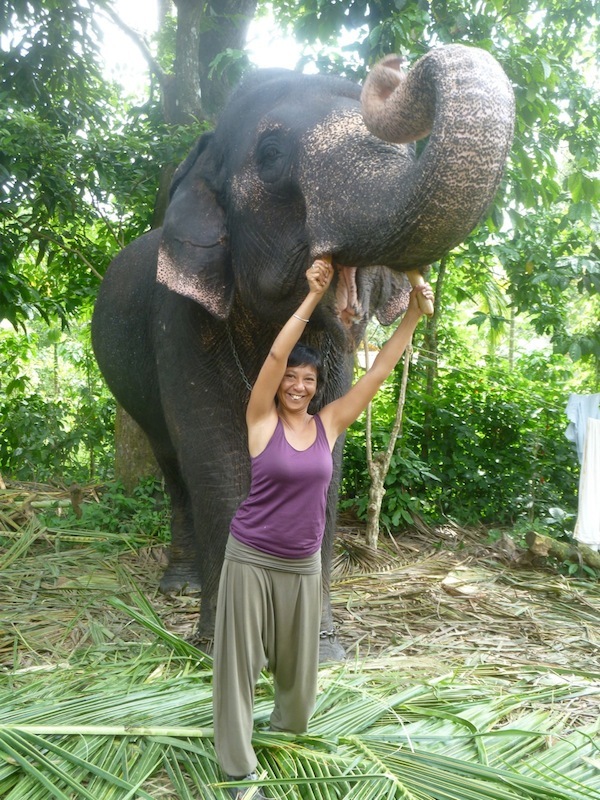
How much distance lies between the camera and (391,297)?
3.58 m

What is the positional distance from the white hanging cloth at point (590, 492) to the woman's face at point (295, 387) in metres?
3.45

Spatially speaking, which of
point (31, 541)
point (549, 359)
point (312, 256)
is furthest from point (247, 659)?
point (549, 359)

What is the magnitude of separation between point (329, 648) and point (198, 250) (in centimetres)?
170

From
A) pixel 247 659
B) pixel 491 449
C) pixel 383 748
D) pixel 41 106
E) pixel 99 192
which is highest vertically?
pixel 41 106

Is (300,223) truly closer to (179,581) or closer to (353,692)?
(353,692)

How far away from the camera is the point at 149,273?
4.58 meters

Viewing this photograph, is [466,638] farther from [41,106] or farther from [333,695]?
[41,106]

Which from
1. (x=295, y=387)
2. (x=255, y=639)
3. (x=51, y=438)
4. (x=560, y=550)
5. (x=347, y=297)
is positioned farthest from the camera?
(x=51, y=438)

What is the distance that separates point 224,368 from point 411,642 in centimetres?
147

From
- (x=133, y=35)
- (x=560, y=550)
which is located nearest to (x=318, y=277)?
(x=560, y=550)

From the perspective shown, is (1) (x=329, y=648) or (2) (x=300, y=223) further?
(1) (x=329, y=648)

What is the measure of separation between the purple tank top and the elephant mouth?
26.8 inches

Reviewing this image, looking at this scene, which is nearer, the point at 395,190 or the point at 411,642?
the point at 395,190

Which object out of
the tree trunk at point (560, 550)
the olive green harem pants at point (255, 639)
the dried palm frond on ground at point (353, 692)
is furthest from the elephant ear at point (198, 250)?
the tree trunk at point (560, 550)
